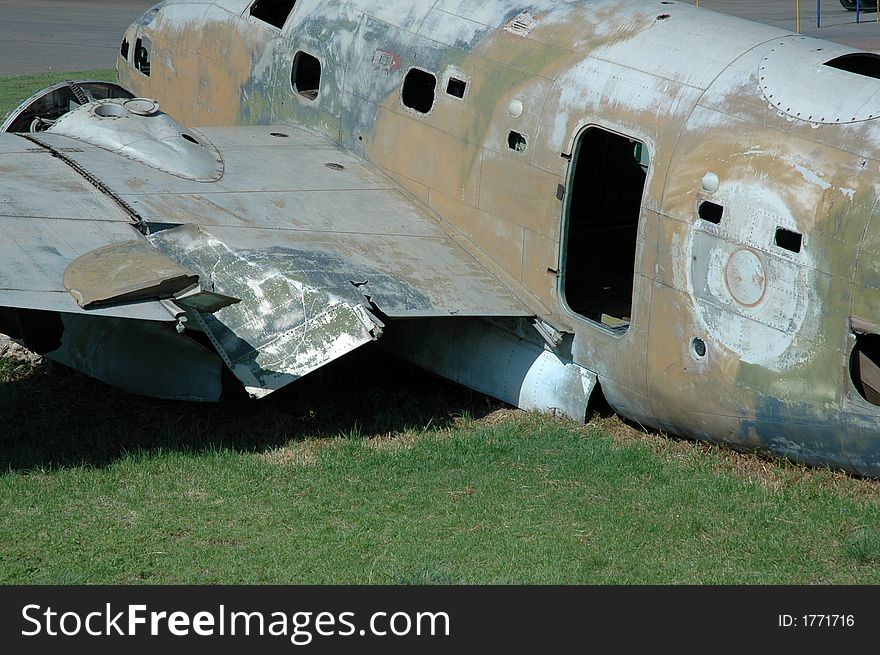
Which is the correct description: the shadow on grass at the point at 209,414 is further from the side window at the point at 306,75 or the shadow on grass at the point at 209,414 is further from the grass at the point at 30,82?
the grass at the point at 30,82

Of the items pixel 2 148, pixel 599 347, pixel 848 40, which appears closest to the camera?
pixel 599 347

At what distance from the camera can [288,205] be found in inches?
490

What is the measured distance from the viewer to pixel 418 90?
42.5 feet

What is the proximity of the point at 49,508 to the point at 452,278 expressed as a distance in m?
4.34

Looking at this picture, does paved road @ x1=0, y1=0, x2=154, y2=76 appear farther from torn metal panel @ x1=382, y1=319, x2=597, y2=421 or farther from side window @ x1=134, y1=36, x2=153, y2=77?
torn metal panel @ x1=382, y1=319, x2=597, y2=421

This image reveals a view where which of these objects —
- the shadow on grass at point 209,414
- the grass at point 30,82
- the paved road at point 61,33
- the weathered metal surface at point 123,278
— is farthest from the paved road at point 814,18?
the weathered metal surface at point 123,278

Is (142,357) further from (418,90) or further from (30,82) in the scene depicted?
(30,82)

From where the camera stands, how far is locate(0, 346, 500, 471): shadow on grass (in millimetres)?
11547

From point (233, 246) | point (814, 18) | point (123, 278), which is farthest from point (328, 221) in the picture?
point (814, 18)

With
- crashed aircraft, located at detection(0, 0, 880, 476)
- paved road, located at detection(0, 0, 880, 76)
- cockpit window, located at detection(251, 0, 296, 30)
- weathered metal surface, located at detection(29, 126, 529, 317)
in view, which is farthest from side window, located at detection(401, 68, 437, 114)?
paved road, located at detection(0, 0, 880, 76)

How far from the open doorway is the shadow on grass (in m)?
1.67

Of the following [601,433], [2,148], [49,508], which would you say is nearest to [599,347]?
[601,433]

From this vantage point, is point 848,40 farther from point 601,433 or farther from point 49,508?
point 49,508

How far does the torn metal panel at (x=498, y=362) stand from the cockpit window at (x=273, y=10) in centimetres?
513
